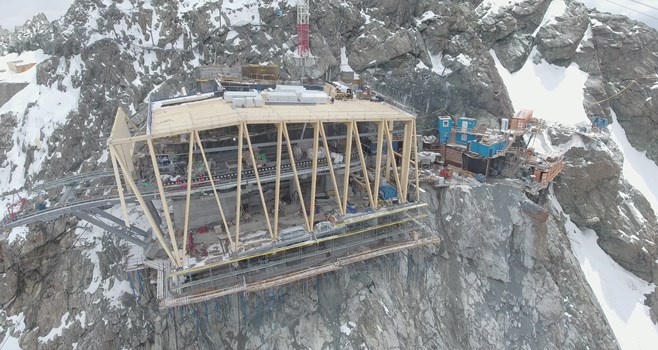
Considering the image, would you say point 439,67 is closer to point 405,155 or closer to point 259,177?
point 405,155

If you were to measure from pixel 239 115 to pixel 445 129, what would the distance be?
113ft

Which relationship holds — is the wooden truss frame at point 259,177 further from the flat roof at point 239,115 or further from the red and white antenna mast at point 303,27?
the red and white antenna mast at point 303,27

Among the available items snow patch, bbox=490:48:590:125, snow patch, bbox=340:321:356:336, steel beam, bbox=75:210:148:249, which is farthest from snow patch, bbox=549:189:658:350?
steel beam, bbox=75:210:148:249

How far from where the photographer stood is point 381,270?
3803 cm

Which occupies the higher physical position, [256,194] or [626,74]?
[626,74]

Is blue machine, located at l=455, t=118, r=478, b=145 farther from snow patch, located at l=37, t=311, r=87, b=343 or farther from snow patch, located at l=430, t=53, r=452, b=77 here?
snow patch, located at l=37, t=311, r=87, b=343

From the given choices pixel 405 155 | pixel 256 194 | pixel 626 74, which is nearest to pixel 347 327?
pixel 256 194

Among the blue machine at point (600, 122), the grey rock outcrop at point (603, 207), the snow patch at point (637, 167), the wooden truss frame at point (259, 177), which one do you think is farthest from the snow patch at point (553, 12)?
the wooden truss frame at point (259, 177)

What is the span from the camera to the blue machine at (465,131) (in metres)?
51.1

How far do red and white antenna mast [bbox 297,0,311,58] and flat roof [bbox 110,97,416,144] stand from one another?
881 inches

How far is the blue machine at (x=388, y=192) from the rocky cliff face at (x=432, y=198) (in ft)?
22.5

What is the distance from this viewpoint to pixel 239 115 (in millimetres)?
30312

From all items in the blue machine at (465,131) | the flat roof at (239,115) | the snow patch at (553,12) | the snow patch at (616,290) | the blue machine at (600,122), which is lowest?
the snow patch at (616,290)

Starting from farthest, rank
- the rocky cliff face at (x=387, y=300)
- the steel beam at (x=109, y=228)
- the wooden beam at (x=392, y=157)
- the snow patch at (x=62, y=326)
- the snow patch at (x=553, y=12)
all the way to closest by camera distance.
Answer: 1. the snow patch at (x=553, y=12)
2. the wooden beam at (x=392, y=157)
3. the snow patch at (x=62, y=326)
4. the rocky cliff face at (x=387, y=300)
5. the steel beam at (x=109, y=228)
